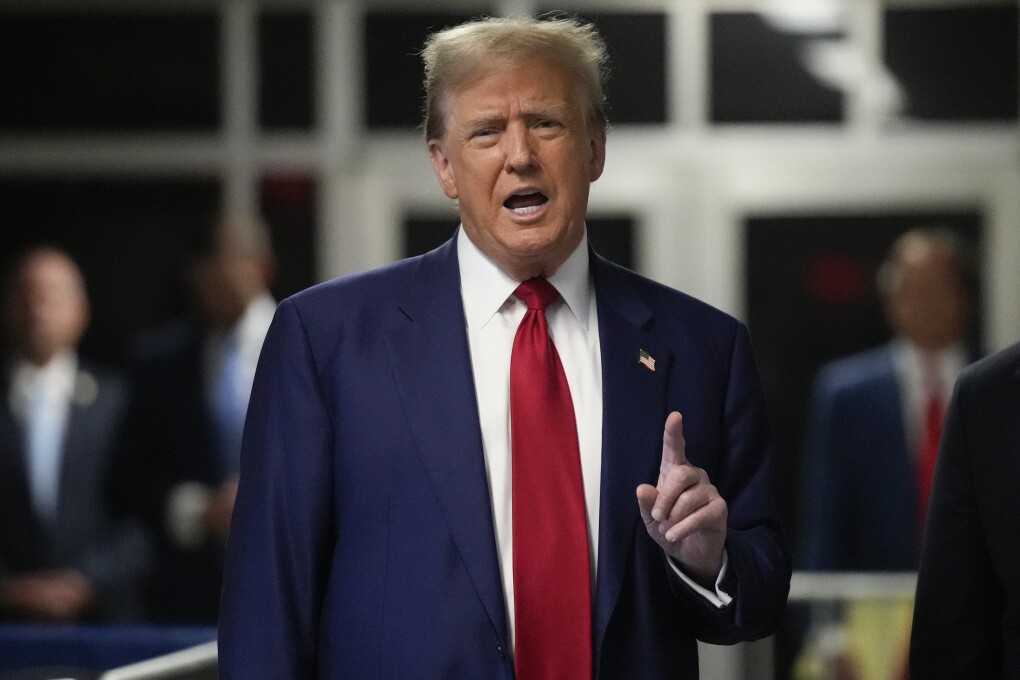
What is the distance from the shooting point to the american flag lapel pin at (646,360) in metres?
2.73

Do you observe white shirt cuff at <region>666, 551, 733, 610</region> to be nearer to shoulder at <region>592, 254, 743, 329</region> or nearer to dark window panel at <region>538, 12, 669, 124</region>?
shoulder at <region>592, 254, 743, 329</region>

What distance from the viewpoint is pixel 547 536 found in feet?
8.51

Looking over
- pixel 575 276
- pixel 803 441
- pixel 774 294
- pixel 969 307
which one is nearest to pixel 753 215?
pixel 774 294

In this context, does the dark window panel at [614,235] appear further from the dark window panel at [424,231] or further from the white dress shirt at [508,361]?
the white dress shirt at [508,361]

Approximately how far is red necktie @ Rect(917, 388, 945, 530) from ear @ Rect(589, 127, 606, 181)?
323 centimetres

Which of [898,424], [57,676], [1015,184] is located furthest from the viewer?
[1015,184]

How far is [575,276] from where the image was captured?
2.78 meters

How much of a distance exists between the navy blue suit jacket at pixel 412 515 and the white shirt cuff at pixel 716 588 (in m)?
0.01

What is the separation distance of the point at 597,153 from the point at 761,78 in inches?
196

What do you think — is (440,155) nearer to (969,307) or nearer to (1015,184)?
(969,307)

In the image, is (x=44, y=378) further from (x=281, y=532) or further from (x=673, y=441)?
(x=673, y=441)

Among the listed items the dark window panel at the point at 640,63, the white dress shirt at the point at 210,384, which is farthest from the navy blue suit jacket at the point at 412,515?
the dark window panel at the point at 640,63

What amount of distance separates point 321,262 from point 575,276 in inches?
204

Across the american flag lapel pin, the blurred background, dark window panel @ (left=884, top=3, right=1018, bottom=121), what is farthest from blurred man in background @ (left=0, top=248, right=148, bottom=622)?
the american flag lapel pin
